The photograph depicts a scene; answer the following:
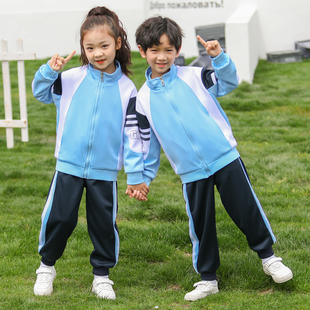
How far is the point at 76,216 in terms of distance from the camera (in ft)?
9.42

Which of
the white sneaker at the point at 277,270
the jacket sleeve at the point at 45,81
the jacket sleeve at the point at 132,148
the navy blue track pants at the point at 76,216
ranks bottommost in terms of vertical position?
the white sneaker at the point at 277,270

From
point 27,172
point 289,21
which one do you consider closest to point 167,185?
point 27,172

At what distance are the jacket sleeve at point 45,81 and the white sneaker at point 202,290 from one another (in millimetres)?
1497

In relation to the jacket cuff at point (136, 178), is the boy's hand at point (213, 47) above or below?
above

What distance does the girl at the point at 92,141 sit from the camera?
2.78m

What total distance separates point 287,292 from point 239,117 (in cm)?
519

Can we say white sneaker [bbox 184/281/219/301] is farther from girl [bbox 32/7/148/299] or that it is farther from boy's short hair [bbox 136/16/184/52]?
boy's short hair [bbox 136/16/184/52]

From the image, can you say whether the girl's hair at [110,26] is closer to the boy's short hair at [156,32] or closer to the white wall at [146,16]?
the boy's short hair at [156,32]

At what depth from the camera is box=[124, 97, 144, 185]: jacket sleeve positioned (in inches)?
111

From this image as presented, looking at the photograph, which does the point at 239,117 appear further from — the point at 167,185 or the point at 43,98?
the point at 43,98

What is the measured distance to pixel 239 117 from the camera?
7715 millimetres

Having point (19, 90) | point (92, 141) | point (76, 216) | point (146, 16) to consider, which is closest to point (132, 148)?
point (92, 141)

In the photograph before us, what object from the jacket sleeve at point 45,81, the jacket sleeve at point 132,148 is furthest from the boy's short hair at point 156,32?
the jacket sleeve at point 45,81

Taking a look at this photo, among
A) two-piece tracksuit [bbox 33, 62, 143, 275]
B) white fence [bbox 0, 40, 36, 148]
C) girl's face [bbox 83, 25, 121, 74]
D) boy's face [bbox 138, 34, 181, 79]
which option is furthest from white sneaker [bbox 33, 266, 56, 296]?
white fence [bbox 0, 40, 36, 148]
